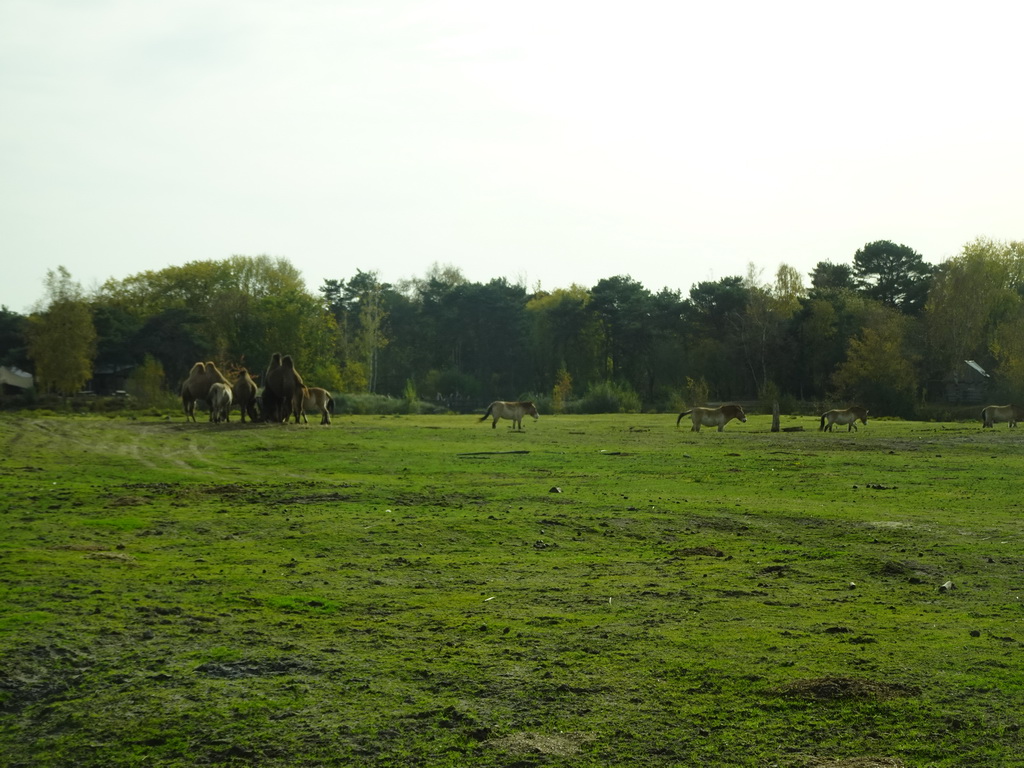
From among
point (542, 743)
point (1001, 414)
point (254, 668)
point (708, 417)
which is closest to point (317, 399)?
point (708, 417)

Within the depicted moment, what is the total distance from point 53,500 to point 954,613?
11036 millimetres

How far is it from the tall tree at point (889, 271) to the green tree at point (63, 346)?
57559 millimetres

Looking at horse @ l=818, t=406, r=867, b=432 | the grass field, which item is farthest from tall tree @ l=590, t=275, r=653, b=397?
the grass field

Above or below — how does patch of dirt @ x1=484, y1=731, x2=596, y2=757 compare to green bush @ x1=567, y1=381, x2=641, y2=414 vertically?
below

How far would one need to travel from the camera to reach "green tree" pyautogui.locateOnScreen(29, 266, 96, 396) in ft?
202

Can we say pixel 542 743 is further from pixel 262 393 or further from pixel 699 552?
pixel 262 393

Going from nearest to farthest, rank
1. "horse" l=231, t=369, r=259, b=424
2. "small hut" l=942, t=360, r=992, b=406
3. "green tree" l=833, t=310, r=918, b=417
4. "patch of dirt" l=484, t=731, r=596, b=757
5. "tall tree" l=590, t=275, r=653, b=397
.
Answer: "patch of dirt" l=484, t=731, r=596, b=757 → "horse" l=231, t=369, r=259, b=424 → "green tree" l=833, t=310, r=918, b=417 → "small hut" l=942, t=360, r=992, b=406 → "tall tree" l=590, t=275, r=653, b=397

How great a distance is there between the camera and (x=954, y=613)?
8.55 meters

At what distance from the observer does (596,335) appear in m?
89.1

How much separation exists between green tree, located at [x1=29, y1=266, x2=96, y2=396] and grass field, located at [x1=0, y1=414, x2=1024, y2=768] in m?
48.0

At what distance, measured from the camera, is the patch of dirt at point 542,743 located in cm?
558

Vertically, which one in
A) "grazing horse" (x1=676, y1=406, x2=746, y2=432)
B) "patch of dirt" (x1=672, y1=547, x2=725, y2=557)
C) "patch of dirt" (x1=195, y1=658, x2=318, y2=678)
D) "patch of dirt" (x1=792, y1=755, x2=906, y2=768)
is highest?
"grazing horse" (x1=676, y1=406, x2=746, y2=432)

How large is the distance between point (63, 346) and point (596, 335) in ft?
141

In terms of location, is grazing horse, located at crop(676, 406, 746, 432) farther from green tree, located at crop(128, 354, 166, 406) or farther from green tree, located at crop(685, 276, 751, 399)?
green tree, located at crop(685, 276, 751, 399)
